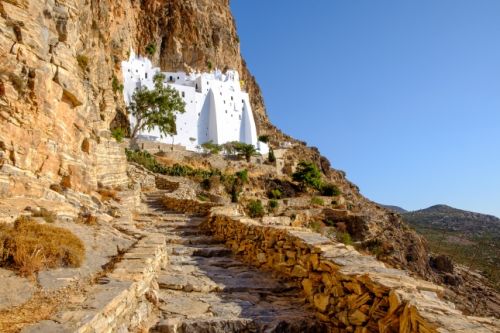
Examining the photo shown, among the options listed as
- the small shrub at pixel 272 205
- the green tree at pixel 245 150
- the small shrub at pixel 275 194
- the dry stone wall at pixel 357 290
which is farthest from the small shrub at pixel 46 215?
the green tree at pixel 245 150

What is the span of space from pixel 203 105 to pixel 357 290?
2134 inches

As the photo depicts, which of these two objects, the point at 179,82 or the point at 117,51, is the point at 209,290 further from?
the point at 179,82

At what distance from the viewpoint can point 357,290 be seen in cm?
364

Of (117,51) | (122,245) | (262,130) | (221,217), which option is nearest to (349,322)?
(122,245)

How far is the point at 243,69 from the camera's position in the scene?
248ft

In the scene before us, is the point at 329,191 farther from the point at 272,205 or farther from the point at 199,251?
the point at 199,251

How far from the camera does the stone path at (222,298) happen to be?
4.11 metres

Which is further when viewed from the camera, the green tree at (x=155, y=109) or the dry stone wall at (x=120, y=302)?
the green tree at (x=155, y=109)

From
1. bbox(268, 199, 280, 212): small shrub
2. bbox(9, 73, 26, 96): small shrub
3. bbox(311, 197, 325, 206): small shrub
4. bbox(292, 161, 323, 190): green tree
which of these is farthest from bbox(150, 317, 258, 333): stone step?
bbox(292, 161, 323, 190): green tree

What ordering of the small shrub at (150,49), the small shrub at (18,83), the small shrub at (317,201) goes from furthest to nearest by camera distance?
the small shrub at (150,49) → the small shrub at (317,201) → the small shrub at (18,83)

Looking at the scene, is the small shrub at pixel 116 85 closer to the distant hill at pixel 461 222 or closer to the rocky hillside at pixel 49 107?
the rocky hillside at pixel 49 107

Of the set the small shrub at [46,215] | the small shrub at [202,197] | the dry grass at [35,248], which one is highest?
the small shrub at [202,197]

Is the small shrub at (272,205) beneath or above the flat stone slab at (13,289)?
above

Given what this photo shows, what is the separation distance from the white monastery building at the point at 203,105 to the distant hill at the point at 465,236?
30.2 meters
